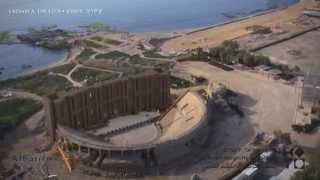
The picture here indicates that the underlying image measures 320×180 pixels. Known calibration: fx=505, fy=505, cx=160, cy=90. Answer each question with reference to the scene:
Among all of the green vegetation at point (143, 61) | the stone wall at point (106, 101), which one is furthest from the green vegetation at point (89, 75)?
the stone wall at point (106, 101)

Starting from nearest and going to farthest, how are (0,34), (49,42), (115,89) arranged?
(115,89)
(49,42)
(0,34)

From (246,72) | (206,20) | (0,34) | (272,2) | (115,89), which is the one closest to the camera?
(115,89)

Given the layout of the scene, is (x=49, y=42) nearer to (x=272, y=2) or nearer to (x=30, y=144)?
(x=30, y=144)

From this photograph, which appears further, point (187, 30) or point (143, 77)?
point (187, 30)

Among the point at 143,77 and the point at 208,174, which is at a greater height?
the point at 143,77

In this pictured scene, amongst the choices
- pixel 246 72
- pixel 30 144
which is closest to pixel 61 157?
pixel 30 144

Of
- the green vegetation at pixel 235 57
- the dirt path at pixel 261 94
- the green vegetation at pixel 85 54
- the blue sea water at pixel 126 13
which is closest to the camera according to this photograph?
the dirt path at pixel 261 94

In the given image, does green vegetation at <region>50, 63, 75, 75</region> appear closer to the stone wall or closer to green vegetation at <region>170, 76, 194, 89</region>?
green vegetation at <region>170, 76, 194, 89</region>

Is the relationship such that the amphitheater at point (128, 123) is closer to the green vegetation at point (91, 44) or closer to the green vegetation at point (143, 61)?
the green vegetation at point (143, 61)
